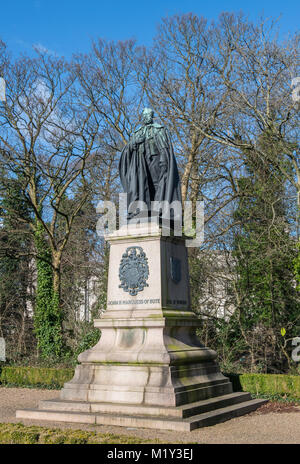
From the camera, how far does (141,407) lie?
8695 mm

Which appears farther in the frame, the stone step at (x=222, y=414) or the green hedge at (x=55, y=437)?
the stone step at (x=222, y=414)

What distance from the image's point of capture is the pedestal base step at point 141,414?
26.8ft

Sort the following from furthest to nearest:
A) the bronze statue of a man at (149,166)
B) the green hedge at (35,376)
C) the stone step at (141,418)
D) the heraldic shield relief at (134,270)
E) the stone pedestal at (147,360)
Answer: the green hedge at (35,376) → the bronze statue of a man at (149,166) → the heraldic shield relief at (134,270) → the stone pedestal at (147,360) → the stone step at (141,418)

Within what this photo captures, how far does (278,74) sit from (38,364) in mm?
12259

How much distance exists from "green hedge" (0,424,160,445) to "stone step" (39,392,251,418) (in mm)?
2169

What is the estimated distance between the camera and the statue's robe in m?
11.1

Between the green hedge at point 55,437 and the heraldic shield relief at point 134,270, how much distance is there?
4.03 meters

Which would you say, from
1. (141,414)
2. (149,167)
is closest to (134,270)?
(149,167)

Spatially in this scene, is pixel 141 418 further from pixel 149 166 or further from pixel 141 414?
pixel 149 166

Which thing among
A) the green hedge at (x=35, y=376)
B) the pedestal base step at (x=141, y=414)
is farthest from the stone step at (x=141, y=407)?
the green hedge at (x=35, y=376)

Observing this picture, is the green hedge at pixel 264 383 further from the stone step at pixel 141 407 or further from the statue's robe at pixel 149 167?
the statue's robe at pixel 149 167

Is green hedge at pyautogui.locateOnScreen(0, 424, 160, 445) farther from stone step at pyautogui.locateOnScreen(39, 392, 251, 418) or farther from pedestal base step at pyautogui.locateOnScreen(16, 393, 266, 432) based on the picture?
stone step at pyautogui.locateOnScreen(39, 392, 251, 418)
